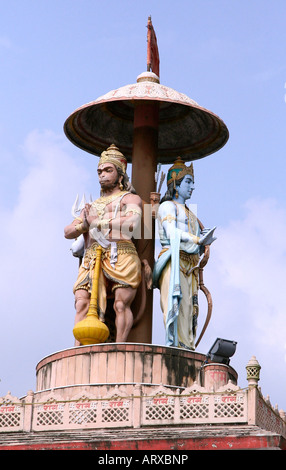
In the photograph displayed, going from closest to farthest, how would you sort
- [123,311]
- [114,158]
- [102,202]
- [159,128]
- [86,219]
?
[123,311], [86,219], [102,202], [114,158], [159,128]

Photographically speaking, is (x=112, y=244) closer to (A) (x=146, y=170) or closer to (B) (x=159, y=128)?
(A) (x=146, y=170)

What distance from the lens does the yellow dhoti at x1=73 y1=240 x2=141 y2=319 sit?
2666cm

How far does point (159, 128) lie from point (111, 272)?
15.4 ft

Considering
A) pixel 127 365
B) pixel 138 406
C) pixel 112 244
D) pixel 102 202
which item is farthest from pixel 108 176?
pixel 138 406

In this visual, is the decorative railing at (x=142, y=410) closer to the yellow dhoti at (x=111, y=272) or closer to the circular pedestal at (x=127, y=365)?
the circular pedestal at (x=127, y=365)

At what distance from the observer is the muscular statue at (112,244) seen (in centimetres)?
2662

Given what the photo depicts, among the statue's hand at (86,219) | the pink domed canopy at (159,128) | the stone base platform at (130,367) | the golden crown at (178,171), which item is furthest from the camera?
the pink domed canopy at (159,128)

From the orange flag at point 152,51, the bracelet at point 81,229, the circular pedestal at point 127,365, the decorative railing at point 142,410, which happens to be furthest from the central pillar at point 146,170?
the decorative railing at point 142,410

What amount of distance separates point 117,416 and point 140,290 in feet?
14.0

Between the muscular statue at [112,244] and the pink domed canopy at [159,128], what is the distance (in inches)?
83.4

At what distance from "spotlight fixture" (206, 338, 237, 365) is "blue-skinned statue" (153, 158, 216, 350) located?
5.63ft

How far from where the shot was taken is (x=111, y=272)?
87.6 feet

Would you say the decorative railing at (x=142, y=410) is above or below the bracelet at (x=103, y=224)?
below
